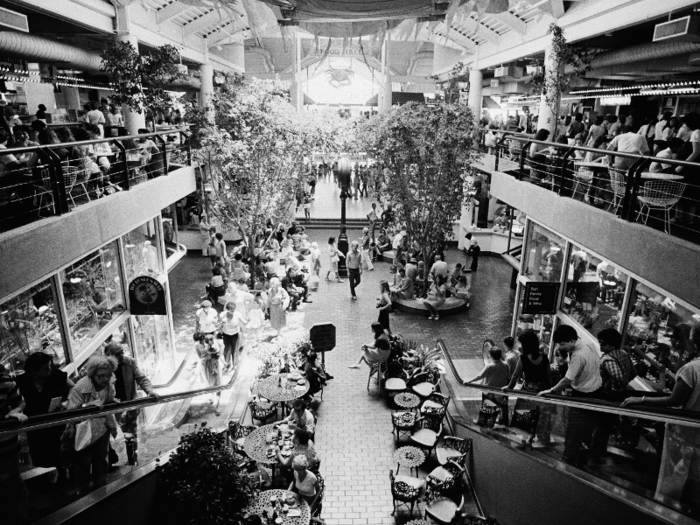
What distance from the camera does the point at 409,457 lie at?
26.3ft

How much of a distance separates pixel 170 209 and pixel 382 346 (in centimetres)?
1158

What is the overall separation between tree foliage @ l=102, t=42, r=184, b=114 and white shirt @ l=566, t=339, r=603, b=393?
9.65 metres

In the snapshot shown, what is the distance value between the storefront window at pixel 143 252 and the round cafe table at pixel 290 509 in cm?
489

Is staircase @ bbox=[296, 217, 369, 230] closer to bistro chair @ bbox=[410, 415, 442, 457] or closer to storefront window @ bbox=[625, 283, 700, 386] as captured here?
bistro chair @ bbox=[410, 415, 442, 457]

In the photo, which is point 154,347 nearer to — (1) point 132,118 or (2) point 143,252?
(2) point 143,252

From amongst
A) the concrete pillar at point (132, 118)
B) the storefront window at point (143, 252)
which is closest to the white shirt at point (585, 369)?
the storefront window at point (143, 252)

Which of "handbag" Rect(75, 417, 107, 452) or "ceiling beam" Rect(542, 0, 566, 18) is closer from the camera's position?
"handbag" Rect(75, 417, 107, 452)

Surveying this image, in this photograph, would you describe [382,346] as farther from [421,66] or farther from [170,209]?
[421,66]

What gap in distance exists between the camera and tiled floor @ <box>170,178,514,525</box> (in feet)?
25.5

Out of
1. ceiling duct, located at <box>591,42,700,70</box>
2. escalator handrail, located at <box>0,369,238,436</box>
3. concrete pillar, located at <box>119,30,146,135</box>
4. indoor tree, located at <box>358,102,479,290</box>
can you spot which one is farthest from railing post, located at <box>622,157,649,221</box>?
concrete pillar, located at <box>119,30,146,135</box>

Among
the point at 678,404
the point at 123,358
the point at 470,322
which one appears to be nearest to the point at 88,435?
the point at 123,358

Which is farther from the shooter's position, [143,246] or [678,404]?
[143,246]

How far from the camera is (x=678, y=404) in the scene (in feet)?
14.9

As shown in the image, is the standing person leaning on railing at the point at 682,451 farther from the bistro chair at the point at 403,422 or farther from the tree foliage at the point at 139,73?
the tree foliage at the point at 139,73
